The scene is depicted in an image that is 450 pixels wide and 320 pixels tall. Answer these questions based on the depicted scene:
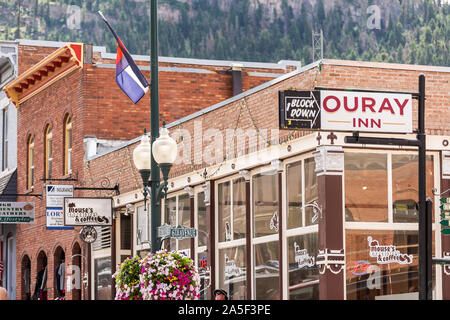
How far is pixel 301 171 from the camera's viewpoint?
57.0ft

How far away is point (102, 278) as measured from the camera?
28000 millimetres

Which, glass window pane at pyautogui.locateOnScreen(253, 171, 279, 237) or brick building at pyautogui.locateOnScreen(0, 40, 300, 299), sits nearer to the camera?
glass window pane at pyautogui.locateOnScreen(253, 171, 279, 237)

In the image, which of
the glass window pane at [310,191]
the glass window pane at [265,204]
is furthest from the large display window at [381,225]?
the glass window pane at [265,204]

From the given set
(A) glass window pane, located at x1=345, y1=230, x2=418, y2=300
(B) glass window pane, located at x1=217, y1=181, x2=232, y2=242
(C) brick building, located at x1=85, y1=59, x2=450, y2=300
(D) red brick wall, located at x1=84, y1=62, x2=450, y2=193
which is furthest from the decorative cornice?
(A) glass window pane, located at x1=345, y1=230, x2=418, y2=300

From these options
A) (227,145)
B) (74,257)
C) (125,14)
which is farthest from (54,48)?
(125,14)

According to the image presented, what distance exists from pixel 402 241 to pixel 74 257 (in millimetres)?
15026

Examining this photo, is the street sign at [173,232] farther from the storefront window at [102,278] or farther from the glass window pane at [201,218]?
the storefront window at [102,278]

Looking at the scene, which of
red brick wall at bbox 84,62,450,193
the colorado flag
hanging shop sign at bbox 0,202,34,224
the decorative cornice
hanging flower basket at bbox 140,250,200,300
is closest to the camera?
hanging flower basket at bbox 140,250,200,300

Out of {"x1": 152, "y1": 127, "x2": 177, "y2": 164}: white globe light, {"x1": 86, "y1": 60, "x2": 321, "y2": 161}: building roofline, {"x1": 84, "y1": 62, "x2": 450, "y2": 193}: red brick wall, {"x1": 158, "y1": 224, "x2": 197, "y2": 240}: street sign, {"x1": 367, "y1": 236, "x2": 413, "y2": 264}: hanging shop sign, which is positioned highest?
{"x1": 86, "y1": 60, "x2": 321, "y2": 161}: building roofline

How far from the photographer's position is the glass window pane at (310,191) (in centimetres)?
1679

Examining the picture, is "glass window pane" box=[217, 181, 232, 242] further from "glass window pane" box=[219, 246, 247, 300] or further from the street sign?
the street sign

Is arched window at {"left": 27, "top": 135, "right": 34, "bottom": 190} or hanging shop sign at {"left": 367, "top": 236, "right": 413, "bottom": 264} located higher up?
arched window at {"left": 27, "top": 135, "right": 34, "bottom": 190}

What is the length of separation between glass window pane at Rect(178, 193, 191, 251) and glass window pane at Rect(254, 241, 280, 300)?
12.2 ft

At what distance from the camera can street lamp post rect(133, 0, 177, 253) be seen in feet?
50.9
